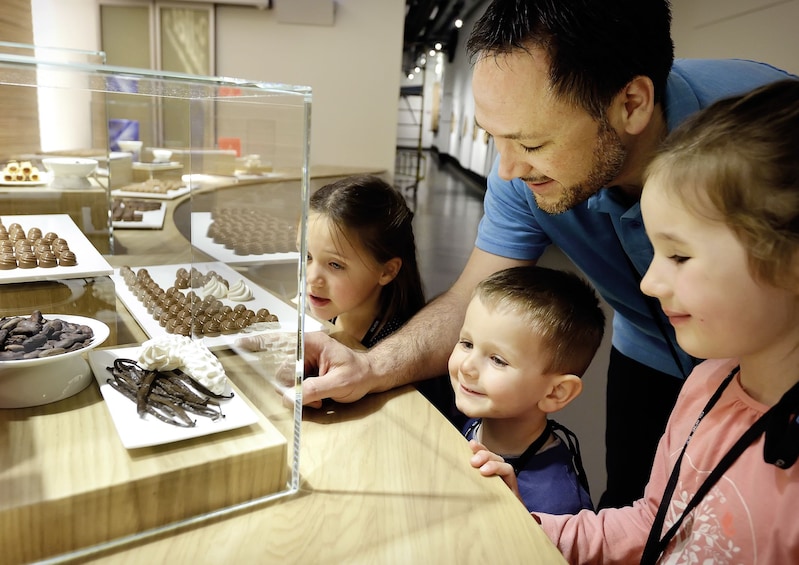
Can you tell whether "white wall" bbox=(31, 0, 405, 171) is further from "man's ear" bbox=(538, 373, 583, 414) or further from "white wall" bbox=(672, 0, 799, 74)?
"man's ear" bbox=(538, 373, 583, 414)

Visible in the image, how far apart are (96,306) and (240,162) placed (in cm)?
47

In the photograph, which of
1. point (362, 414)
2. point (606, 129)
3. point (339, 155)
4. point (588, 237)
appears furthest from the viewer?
point (339, 155)

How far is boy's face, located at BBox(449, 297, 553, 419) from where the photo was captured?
1.17 m

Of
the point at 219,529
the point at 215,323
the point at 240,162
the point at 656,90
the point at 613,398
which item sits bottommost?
the point at 613,398

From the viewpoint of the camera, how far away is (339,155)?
23.9 feet

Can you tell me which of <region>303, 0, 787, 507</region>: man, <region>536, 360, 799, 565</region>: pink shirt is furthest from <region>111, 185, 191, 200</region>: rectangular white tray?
<region>536, 360, 799, 565</region>: pink shirt

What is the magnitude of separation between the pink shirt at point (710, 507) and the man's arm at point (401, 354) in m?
0.36

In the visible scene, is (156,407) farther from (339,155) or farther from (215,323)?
(339,155)

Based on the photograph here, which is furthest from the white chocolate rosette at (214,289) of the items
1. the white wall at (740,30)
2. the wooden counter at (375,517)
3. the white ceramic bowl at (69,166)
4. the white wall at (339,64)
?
the white wall at (339,64)

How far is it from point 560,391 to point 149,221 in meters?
1.60

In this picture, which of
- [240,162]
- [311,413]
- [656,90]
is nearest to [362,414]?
[311,413]

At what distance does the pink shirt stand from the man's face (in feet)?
1.37

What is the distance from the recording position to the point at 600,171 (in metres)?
1.15

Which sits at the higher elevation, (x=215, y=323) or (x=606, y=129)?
(x=606, y=129)
